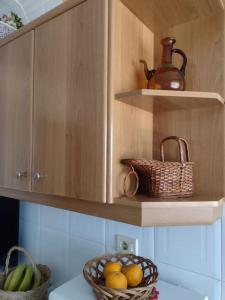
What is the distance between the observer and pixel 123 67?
2.48 feet

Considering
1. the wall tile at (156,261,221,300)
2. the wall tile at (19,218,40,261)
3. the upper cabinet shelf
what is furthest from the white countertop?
the upper cabinet shelf

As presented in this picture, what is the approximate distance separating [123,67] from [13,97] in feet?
1.60

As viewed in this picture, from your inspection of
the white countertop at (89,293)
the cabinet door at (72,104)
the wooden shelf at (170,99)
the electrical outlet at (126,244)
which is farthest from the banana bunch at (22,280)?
the wooden shelf at (170,99)

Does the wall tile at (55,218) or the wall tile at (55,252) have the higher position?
the wall tile at (55,218)

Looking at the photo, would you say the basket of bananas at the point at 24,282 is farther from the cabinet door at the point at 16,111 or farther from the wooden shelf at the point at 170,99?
the wooden shelf at the point at 170,99

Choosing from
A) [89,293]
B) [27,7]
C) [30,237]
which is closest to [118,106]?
[89,293]

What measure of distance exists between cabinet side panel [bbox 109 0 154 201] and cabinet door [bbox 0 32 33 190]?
36cm

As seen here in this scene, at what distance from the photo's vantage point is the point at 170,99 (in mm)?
749

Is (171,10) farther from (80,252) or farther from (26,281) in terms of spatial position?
(26,281)

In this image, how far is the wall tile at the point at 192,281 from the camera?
84cm

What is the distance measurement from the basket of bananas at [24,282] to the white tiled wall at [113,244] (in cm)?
14

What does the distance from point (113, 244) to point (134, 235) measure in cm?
12

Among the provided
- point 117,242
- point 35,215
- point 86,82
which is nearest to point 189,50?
point 86,82

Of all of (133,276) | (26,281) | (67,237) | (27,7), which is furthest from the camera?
(27,7)
